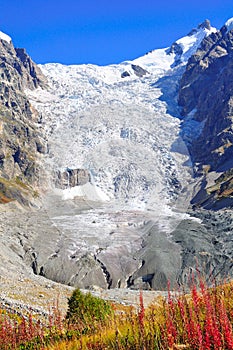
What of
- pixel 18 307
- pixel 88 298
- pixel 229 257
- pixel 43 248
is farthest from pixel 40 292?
pixel 229 257

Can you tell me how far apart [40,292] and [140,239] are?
51.1m

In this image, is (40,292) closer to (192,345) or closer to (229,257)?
(229,257)

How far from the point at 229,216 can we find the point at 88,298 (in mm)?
91270

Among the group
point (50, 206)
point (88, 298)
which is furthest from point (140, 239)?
point (50, 206)

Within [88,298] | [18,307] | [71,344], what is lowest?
[18,307]

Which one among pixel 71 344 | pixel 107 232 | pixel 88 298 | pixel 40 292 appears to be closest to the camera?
pixel 71 344

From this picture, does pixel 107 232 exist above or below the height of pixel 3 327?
below

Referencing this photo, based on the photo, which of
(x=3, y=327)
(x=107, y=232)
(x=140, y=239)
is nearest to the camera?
(x=3, y=327)

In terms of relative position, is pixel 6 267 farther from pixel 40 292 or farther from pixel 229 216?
pixel 229 216

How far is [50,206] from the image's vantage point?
177500 mm

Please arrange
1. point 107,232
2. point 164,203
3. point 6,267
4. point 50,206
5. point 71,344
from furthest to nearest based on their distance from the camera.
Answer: point 164,203, point 50,206, point 107,232, point 6,267, point 71,344

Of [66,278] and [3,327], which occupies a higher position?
[3,327]

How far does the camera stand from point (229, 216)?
112 meters

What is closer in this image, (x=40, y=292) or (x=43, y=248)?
(x=40, y=292)
